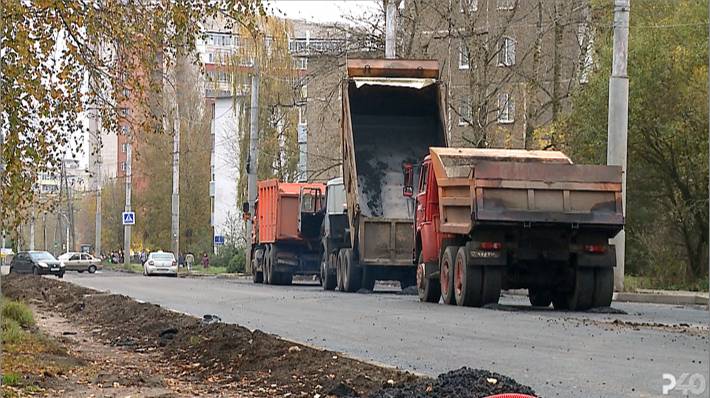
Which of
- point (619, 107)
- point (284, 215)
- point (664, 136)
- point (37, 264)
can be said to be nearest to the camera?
point (619, 107)

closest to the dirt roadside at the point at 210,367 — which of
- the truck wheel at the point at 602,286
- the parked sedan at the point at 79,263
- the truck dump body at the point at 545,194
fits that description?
the truck dump body at the point at 545,194

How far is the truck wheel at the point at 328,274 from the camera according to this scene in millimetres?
35688

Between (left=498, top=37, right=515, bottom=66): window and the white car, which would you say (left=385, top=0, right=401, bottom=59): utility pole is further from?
the white car

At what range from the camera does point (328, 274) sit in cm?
3594

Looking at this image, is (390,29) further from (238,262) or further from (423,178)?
(238,262)

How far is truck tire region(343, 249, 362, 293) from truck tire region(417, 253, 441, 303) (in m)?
6.32

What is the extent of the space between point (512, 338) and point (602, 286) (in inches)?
268

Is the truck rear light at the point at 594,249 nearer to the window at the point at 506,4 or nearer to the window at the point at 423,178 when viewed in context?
the window at the point at 423,178

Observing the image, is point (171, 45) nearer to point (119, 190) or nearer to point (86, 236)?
point (119, 190)

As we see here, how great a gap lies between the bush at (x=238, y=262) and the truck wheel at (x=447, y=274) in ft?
134

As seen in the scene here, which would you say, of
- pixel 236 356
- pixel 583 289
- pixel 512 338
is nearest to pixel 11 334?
pixel 236 356

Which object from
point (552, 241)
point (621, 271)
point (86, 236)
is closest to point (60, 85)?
point (552, 241)

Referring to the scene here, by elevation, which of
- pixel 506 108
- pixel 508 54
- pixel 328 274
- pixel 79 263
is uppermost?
pixel 508 54

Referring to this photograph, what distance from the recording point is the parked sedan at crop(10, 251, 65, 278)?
2483 inches
